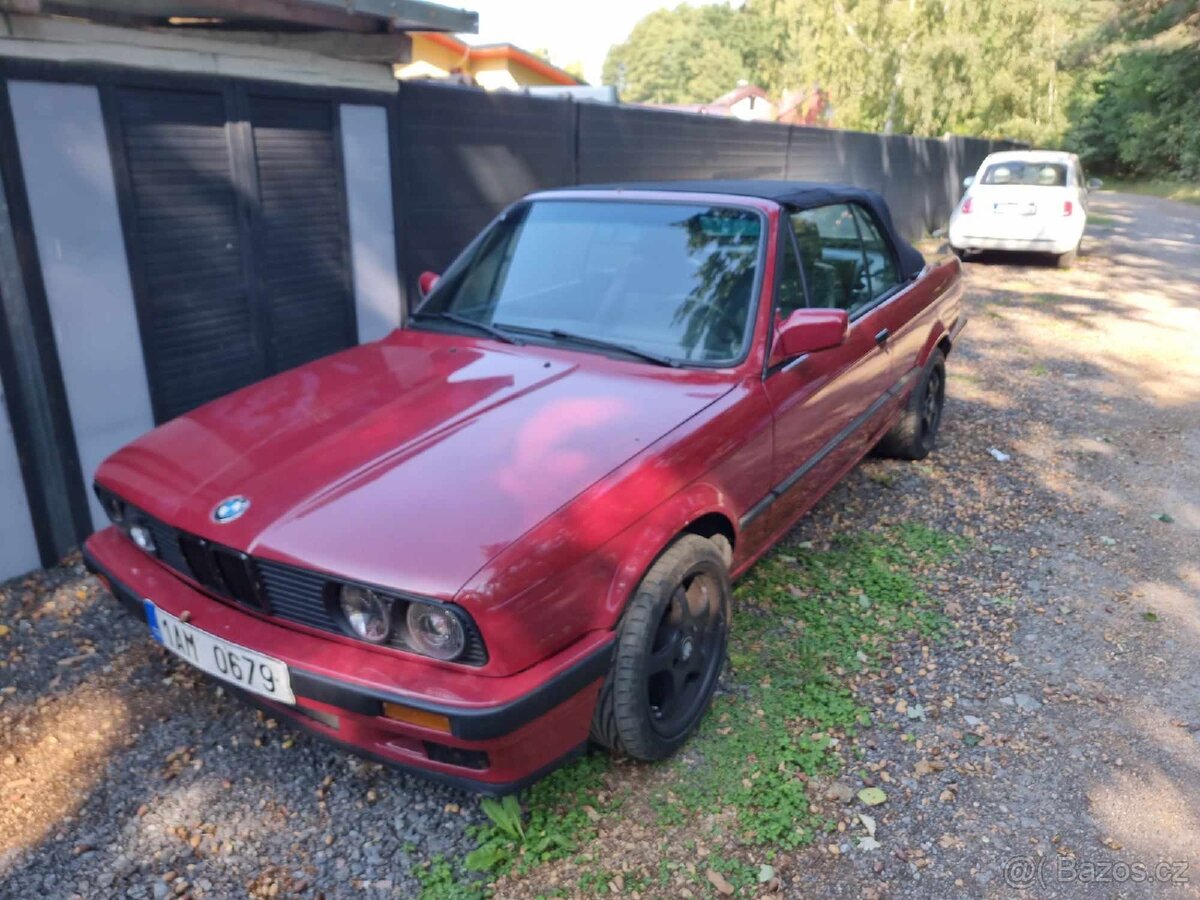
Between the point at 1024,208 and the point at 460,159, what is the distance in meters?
9.74

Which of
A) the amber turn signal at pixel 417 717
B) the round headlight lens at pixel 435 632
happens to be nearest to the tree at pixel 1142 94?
the round headlight lens at pixel 435 632

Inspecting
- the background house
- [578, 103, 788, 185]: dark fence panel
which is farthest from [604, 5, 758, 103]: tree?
[578, 103, 788, 185]: dark fence panel

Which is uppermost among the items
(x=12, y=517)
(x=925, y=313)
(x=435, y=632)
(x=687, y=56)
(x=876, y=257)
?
(x=687, y=56)

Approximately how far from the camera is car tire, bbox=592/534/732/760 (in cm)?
261

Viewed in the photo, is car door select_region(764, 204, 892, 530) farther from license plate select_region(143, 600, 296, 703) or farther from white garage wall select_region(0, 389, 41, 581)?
white garage wall select_region(0, 389, 41, 581)

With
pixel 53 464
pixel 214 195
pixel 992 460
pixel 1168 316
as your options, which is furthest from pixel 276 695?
pixel 1168 316

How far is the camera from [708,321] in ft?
11.1

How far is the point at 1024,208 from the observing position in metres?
13.0

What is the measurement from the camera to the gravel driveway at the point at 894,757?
2.56m

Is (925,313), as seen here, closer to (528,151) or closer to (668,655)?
(668,655)

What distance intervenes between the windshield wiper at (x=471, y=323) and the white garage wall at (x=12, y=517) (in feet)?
6.26

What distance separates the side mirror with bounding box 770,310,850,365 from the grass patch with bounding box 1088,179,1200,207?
3315cm

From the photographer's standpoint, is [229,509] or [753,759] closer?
[229,509]

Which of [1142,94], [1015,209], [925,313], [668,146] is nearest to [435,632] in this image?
[925,313]
